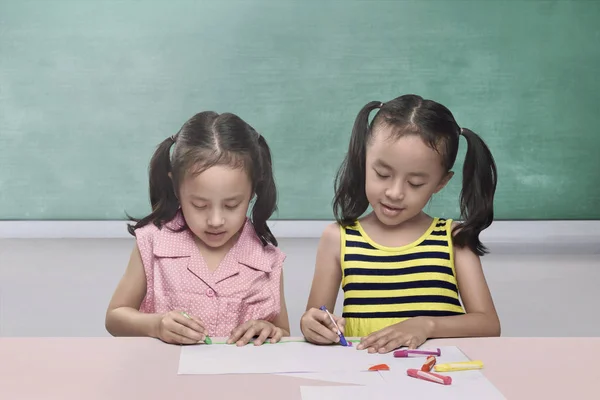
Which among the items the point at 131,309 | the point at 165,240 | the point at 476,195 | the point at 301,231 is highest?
the point at 476,195

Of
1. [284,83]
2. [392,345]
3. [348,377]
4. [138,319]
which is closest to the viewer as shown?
[348,377]

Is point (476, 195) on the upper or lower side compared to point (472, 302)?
upper

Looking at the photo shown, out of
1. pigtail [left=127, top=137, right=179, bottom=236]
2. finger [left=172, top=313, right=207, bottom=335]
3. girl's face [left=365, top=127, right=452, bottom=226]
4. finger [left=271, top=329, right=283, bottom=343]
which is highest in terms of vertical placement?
girl's face [left=365, top=127, right=452, bottom=226]

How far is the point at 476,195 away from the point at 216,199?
0.48m

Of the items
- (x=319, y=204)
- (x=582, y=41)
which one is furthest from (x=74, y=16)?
(x=582, y=41)

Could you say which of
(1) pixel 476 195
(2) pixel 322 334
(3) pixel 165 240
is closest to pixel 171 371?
(2) pixel 322 334

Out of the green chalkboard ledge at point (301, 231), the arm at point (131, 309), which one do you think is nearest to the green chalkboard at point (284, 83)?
the green chalkboard ledge at point (301, 231)

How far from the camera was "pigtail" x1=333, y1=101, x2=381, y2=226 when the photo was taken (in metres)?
1.42

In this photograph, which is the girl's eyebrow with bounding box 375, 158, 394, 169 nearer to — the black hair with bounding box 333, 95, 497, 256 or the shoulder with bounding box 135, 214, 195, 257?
the black hair with bounding box 333, 95, 497, 256

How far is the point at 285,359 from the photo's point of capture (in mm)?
1038

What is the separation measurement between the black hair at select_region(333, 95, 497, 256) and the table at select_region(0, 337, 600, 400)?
34cm

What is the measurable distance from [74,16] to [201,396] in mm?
2934

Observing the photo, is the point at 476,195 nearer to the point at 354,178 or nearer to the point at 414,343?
the point at 354,178

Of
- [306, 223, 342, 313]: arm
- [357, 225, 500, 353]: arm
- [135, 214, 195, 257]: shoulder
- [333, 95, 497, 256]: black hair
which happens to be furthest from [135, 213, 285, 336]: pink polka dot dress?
[357, 225, 500, 353]: arm
